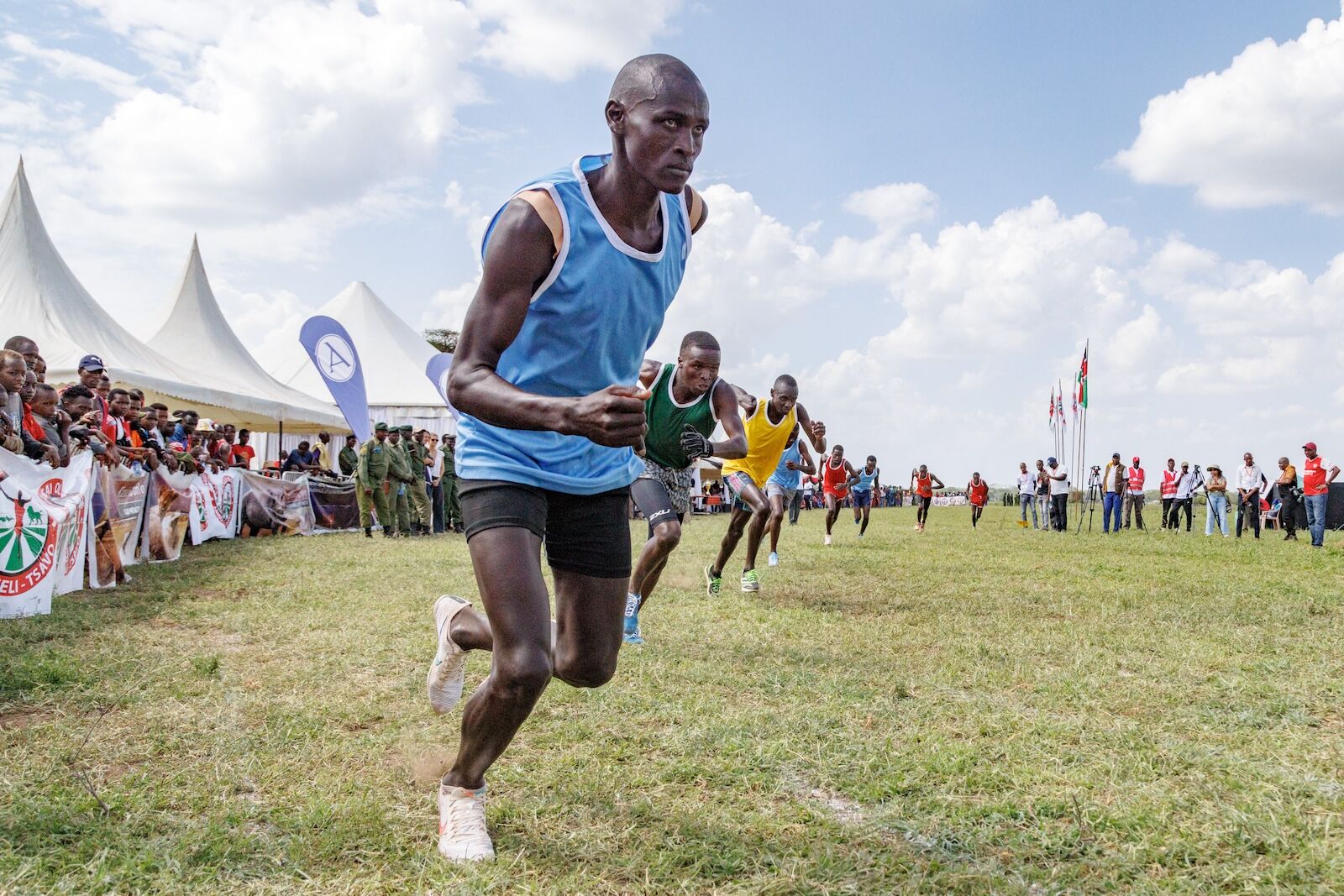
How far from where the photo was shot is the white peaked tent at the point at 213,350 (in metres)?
21.3

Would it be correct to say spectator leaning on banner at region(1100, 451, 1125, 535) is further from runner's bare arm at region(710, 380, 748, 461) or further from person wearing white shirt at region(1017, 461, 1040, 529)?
runner's bare arm at region(710, 380, 748, 461)

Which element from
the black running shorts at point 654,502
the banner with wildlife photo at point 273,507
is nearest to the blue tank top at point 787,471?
the black running shorts at point 654,502

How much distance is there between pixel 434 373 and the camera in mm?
16938

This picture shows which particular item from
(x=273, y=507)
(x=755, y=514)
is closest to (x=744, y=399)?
(x=755, y=514)

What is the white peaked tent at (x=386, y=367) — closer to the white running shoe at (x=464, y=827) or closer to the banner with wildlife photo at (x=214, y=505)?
the banner with wildlife photo at (x=214, y=505)

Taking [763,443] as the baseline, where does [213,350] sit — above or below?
above

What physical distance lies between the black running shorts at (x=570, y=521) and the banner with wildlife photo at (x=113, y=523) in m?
7.32

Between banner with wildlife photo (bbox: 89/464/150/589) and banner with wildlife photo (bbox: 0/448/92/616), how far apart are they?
0.60 meters

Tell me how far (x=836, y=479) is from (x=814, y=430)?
6128mm

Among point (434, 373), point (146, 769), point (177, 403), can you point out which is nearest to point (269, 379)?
point (177, 403)

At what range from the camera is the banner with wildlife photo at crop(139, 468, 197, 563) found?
1105 cm

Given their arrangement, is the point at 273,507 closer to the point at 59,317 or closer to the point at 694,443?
the point at 59,317

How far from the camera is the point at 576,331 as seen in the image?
2803 mm

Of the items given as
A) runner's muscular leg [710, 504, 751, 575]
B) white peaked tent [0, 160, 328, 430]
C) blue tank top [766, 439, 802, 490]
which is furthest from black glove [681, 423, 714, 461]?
white peaked tent [0, 160, 328, 430]
